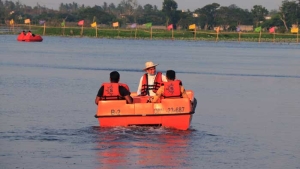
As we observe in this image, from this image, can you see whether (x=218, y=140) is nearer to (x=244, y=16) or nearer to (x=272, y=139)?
(x=272, y=139)

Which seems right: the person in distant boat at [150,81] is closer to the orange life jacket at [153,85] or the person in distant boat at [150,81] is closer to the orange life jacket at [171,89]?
the orange life jacket at [153,85]

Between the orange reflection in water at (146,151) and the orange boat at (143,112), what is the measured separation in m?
0.37

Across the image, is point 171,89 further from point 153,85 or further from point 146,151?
point 146,151

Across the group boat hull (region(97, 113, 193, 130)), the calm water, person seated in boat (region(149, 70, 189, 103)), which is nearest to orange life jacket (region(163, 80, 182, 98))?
person seated in boat (region(149, 70, 189, 103))

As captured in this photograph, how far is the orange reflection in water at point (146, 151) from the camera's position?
14773 millimetres

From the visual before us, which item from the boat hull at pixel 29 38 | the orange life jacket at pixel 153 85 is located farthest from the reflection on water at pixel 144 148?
the boat hull at pixel 29 38

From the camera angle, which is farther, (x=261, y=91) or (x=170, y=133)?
(x=261, y=91)

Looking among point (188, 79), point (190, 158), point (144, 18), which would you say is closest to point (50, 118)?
point (190, 158)

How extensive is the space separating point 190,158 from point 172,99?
2635 millimetres

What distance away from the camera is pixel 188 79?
3581 centimetres

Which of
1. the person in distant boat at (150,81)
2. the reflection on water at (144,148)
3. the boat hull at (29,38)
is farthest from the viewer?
the boat hull at (29,38)

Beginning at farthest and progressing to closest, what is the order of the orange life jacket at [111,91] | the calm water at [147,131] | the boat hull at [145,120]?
the orange life jacket at [111,91], the boat hull at [145,120], the calm water at [147,131]

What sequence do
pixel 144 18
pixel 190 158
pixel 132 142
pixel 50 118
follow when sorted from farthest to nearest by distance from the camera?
pixel 144 18
pixel 50 118
pixel 132 142
pixel 190 158

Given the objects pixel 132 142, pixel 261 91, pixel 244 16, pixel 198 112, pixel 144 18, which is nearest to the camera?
pixel 132 142
